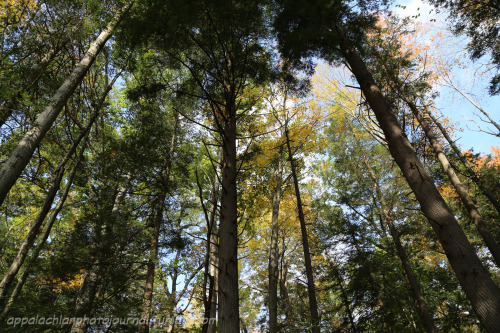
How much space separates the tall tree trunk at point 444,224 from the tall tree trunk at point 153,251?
6546 mm

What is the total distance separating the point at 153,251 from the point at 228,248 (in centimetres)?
515

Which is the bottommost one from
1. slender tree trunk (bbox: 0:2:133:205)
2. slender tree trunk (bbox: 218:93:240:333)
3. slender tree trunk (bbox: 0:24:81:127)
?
slender tree trunk (bbox: 218:93:240:333)

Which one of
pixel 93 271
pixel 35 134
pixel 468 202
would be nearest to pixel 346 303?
pixel 468 202

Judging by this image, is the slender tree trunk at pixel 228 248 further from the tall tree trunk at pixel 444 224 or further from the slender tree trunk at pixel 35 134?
the slender tree trunk at pixel 35 134

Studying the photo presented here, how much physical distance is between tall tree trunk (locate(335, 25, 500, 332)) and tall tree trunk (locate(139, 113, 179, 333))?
6.55 metres

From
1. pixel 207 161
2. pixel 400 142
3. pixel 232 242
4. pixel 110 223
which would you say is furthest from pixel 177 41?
pixel 207 161

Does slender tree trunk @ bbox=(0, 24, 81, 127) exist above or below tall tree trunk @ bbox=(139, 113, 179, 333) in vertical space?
above

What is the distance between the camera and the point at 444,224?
3.73 m

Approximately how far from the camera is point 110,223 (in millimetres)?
7305

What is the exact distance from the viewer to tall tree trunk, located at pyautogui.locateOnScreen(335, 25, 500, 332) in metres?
3.16

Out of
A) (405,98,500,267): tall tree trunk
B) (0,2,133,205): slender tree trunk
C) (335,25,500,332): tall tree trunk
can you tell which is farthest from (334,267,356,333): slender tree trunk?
(0,2,133,205): slender tree trunk

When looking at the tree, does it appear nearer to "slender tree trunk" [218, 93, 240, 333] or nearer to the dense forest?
the dense forest

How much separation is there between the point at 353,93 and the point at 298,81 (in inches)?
418

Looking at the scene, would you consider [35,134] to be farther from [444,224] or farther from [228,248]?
[444,224]
